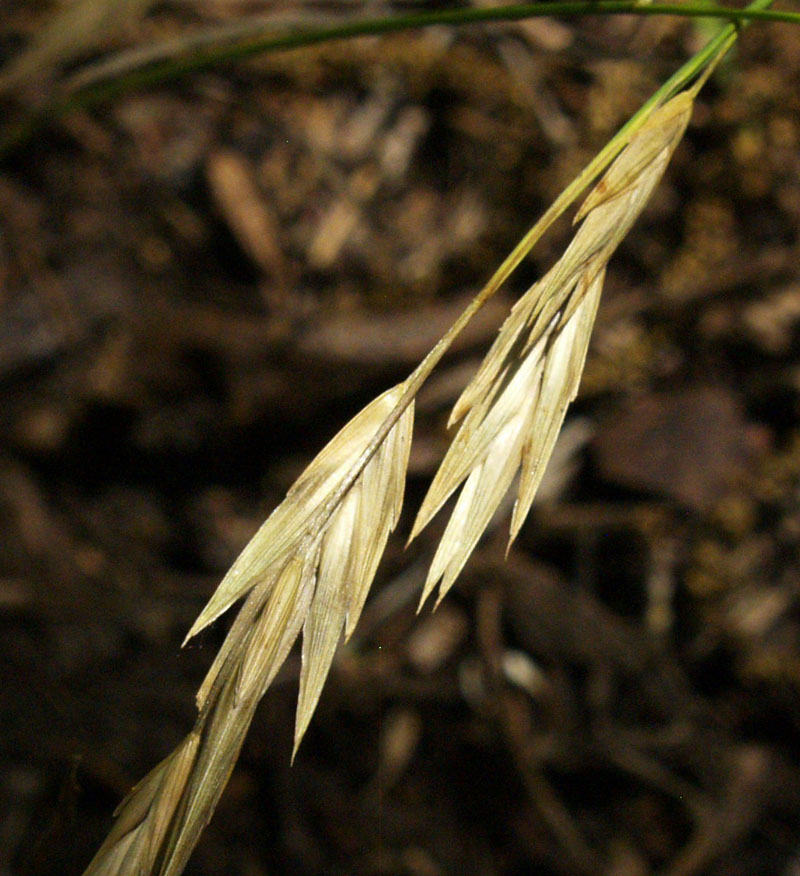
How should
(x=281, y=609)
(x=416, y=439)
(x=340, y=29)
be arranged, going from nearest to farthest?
1. (x=281, y=609)
2. (x=340, y=29)
3. (x=416, y=439)

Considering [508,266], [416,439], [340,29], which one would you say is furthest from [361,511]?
[416,439]

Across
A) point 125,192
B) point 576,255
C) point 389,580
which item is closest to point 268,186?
point 125,192

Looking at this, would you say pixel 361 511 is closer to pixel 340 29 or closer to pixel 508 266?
pixel 508 266

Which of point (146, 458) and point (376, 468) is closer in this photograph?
point (376, 468)

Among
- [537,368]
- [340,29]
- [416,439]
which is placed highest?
[340,29]

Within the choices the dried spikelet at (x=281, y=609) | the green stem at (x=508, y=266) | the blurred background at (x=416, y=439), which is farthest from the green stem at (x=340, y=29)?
the blurred background at (x=416, y=439)

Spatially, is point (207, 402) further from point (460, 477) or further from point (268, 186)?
point (460, 477)

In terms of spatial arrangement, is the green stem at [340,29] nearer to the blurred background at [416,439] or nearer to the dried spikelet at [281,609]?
the dried spikelet at [281,609]
